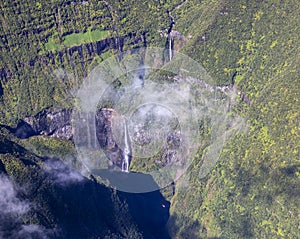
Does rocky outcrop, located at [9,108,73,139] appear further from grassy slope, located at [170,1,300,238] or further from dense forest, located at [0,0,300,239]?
grassy slope, located at [170,1,300,238]

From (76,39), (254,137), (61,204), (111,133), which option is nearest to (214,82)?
(254,137)

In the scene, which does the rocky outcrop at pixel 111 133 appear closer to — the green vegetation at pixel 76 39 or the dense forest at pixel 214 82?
the dense forest at pixel 214 82

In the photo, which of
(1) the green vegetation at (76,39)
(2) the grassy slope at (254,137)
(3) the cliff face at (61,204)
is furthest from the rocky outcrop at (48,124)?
(2) the grassy slope at (254,137)

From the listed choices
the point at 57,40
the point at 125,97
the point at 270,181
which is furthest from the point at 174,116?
the point at 57,40

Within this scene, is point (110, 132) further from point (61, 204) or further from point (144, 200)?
point (61, 204)

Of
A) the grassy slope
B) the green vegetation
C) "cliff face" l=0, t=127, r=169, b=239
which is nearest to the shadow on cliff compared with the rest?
"cliff face" l=0, t=127, r=169, b=239

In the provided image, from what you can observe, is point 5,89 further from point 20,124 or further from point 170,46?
point 170,46
